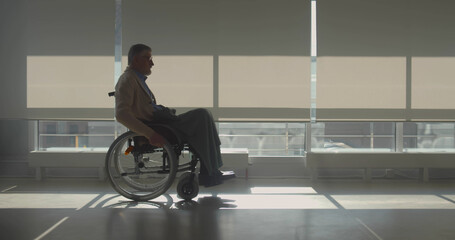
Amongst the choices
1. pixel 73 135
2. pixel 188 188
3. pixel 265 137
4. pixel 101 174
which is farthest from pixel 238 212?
pixel 73 135

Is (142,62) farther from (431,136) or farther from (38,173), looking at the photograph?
(431,136)

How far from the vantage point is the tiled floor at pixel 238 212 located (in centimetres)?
229

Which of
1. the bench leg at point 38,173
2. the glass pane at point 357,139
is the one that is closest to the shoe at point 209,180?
the glass pane at point 357,139

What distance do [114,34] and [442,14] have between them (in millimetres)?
3275

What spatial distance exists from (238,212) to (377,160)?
1894 mm

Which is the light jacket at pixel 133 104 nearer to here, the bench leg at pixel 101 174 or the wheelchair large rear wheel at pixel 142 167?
the wheelchair large rear wheel at pixel 142 167

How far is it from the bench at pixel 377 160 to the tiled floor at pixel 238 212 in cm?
25

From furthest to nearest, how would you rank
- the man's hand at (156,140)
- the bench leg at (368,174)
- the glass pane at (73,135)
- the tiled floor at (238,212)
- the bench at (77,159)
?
the glass pane at (73,135) → the bench leg at (368,174) → the bench at (77,159) → the man's hand at (156,140) → the tiled floor at (238,212)

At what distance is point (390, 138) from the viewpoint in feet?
15.0

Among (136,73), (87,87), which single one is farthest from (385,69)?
(87,87)

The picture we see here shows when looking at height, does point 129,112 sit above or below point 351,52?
below

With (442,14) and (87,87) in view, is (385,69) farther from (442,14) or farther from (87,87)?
(87,87)

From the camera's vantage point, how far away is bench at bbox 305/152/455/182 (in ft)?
13.4

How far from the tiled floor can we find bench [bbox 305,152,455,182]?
0.25 metres
